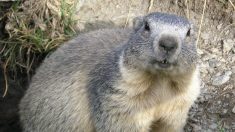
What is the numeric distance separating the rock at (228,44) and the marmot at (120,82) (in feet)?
4.04

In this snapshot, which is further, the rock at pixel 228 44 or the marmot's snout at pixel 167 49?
the rock at pixel 228 44

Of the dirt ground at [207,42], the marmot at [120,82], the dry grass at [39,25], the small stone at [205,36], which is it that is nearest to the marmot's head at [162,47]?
the marmot at [120,82]

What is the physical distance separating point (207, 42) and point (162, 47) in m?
2.40

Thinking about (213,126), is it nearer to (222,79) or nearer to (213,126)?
(213,126)

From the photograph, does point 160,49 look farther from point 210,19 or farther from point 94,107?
point 210,19

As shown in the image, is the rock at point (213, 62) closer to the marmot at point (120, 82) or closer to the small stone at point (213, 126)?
the small stone at point (213, 126)

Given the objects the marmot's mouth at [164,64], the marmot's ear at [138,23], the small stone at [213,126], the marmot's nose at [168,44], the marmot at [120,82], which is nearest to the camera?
the marmot's nose at [168,44]

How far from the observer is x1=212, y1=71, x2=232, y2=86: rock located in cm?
635

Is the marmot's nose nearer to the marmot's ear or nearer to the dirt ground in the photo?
the marmot's ear

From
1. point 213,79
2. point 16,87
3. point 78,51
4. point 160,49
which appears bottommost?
point 16,87

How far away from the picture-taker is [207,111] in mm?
6230

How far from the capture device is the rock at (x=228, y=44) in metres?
6.61

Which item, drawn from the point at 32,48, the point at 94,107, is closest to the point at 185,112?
the point at 94,107

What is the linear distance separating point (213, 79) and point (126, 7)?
1.48m
